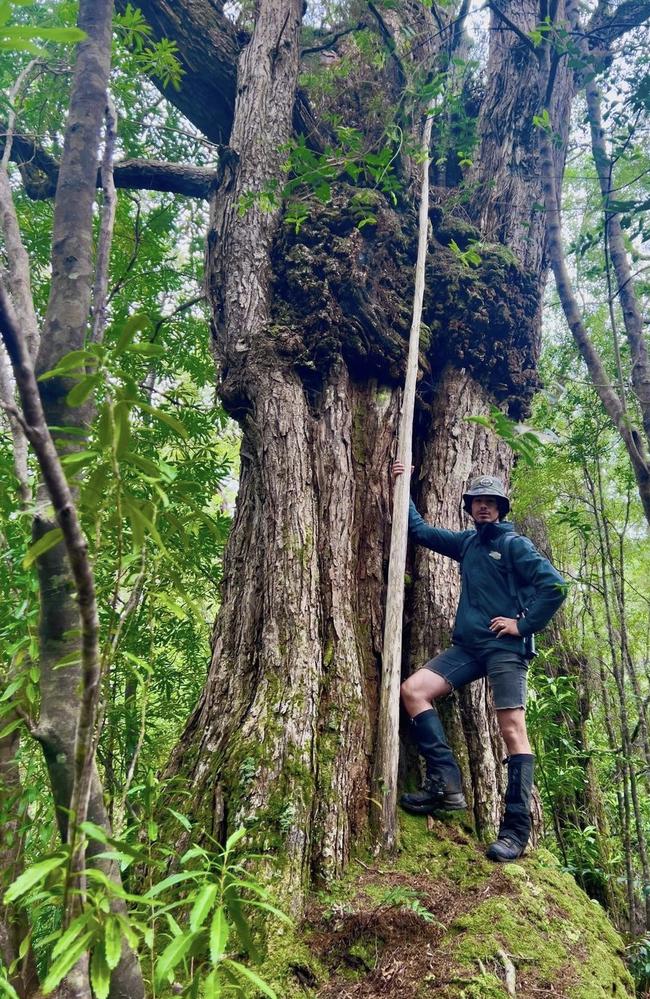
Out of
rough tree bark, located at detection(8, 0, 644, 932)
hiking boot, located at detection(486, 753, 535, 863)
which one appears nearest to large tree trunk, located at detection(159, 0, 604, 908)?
rough tree bark, located at detection(8, 0, 644, 932)

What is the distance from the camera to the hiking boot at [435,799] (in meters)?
3.10

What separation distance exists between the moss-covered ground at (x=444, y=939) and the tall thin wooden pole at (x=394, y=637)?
0.23 meters

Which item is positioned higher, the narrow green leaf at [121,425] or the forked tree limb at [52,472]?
the narrow green leaf at [121,425]

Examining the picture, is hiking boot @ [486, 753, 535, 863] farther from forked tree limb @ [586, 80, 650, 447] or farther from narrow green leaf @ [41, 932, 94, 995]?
narrow green leaf @ [41, 932, 94, 995]

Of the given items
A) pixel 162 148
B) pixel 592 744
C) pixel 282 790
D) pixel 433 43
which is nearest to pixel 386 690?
pixel 282 790

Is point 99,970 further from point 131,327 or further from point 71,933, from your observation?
point 131,327

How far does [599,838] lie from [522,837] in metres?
2.88

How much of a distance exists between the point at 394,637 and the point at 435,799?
2.86 feet

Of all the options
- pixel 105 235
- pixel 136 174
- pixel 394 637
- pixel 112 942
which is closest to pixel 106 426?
pixel 112 942

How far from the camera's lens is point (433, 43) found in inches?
222

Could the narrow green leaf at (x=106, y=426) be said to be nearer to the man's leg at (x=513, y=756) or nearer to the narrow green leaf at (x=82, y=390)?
the narrow green leaf at (x=82, y=390)

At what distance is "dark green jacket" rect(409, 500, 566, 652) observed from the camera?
3330 millimetres

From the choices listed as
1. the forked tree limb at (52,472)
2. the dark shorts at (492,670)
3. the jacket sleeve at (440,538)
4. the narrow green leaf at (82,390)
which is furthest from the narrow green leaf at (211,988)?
the jacket sleeve at (440,538)

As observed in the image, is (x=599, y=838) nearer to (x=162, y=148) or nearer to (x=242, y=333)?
(x=242, y=333)
